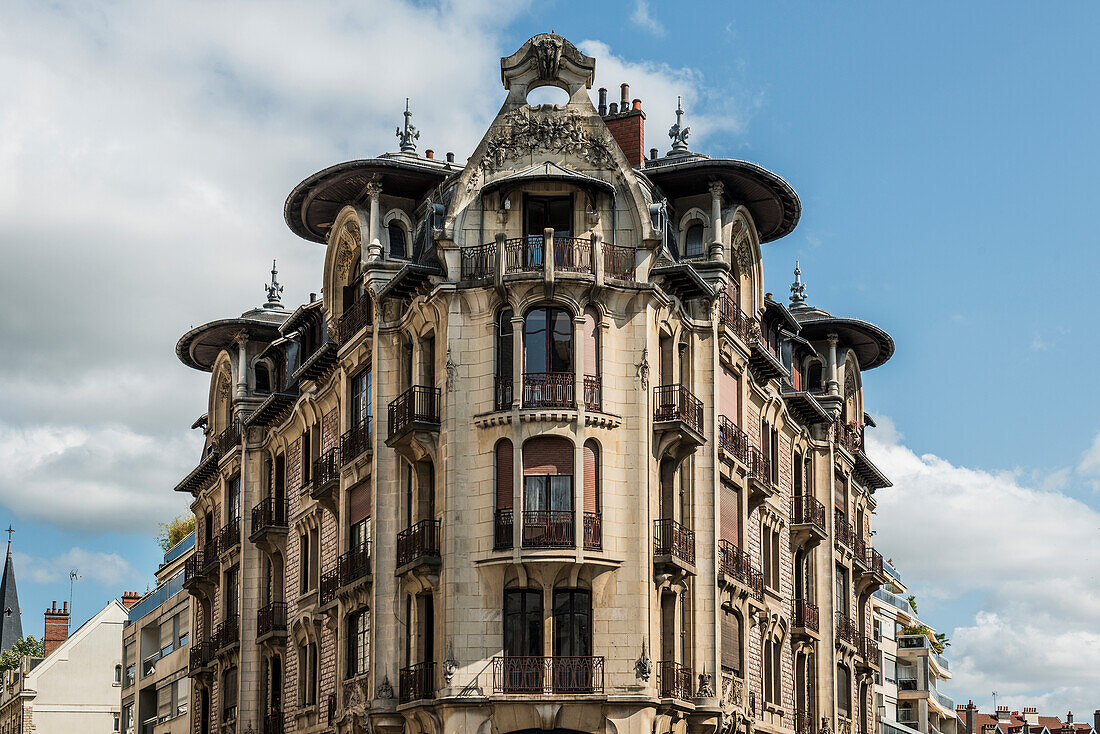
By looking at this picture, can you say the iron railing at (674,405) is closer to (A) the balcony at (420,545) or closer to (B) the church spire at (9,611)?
(A) the balcony at (420,545)

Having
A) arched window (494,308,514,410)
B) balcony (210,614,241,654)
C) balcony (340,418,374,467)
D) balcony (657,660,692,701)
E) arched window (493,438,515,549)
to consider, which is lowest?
balcony (657,660,692,701)

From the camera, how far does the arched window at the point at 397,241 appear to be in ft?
149

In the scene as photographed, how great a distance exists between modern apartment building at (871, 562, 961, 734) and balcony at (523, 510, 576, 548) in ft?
175

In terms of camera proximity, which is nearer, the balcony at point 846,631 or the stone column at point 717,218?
the stone column at point 717,218

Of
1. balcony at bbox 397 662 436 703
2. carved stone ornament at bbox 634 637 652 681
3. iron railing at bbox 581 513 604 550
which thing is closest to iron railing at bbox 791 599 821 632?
carved stone ornament at bbox 634 637 652 681

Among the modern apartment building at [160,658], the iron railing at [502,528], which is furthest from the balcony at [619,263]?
the modern apartment building at [160,658]

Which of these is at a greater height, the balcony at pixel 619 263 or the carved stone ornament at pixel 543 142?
the carved stone ornament at pixel 543 142

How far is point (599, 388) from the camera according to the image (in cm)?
3984

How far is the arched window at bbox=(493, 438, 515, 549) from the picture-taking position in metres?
39.0

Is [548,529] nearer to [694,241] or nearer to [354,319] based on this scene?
[354,319]

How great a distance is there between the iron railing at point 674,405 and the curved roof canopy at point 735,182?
245 inches

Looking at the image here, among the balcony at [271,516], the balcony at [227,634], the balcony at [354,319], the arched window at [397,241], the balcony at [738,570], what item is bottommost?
the balcony at [227,634]

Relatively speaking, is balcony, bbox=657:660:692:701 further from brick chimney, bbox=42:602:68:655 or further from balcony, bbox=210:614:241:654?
brick chimney, bbox=42:602:68:655

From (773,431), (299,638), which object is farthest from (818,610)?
(299,638)
